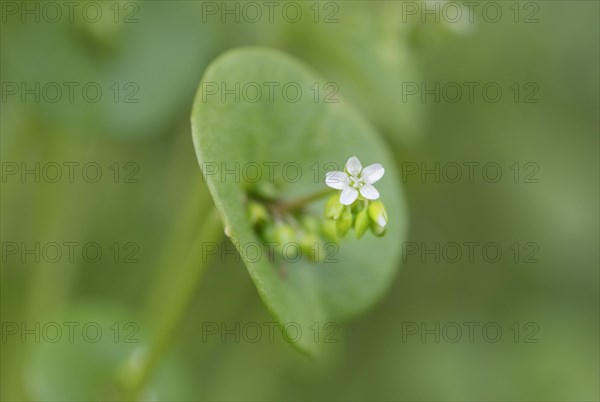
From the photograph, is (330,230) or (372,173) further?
(330,230)

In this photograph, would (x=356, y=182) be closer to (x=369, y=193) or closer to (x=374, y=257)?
(x=369, y=193)

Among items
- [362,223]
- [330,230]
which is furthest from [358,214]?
→ [330,230]

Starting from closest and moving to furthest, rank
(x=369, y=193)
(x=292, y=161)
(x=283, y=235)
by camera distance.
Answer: (x=369, y=193), (x=283, y=235), (x=292, y=161)

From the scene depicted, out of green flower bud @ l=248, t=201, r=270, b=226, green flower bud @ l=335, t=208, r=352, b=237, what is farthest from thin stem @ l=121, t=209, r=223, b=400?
green flower bud @ l=335, t=208, r=352, b=237

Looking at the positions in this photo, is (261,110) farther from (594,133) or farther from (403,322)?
(594,133)

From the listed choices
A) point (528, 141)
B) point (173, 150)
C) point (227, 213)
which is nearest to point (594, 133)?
point (528, 141)

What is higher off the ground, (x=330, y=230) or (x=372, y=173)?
(x=372, y=173)

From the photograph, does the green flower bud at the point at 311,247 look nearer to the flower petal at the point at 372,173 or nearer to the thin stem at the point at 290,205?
the thin stem at the point at 290,205
